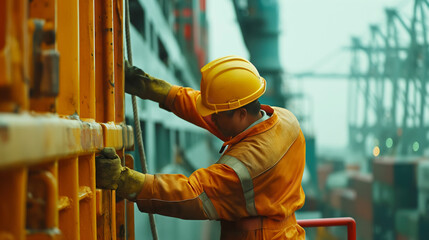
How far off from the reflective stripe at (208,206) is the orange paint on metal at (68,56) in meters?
0.80

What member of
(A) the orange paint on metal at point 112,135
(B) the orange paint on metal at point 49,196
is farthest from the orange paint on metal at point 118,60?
(B) the orange paint on metal at point 49,196

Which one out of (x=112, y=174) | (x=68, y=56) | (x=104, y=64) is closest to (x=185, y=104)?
(x=104, y=64)

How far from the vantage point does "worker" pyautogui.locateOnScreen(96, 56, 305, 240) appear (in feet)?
7.22

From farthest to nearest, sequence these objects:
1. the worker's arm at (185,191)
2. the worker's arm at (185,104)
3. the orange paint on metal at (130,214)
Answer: the worker's arm at (185,104) → the orange paint on metal at (130,214) → the worker's arm at (185,191)

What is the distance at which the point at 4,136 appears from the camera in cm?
101

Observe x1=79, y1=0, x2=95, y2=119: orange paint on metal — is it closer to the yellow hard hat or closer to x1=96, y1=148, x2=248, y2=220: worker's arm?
x1=96, y1=148, x2=248, y2=220: worker's arm

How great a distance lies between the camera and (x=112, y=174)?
2.06 m

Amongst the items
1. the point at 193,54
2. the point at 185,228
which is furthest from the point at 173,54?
the point at 193,54

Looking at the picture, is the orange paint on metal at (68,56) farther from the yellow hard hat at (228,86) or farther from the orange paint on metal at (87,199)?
the yellow hard hat at (228,86)

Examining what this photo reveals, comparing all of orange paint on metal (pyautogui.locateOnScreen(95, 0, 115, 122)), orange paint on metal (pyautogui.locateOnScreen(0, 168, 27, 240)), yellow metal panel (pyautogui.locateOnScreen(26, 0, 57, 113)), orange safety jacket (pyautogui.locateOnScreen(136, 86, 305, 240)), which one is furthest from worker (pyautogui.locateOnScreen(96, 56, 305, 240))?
orange paint on metal (pyautogui.locateOnScreen(0, 168, 27, 240))

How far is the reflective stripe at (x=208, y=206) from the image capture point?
2242 millimetres

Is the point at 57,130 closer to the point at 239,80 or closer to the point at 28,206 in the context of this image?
the point at 28,206

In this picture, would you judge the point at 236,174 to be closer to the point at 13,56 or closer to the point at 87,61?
the point at 87,61

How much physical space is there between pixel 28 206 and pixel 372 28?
28.0 meters
